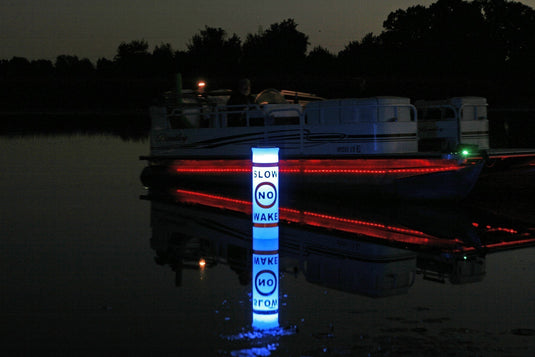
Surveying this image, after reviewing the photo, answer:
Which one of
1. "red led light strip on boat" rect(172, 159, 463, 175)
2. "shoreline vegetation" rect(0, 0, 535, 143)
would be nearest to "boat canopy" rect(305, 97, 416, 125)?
"red led light strip on boat" rect(172, 159, 463, 175)

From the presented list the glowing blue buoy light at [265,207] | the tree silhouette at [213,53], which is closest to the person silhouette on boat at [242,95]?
the glowing blue buoy light at [265,207]

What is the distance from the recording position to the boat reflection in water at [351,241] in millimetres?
9516

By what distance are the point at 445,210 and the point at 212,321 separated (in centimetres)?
881

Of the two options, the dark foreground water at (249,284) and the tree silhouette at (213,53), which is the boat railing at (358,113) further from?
the tree silhouette at (213,53)

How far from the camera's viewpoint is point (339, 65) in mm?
91125

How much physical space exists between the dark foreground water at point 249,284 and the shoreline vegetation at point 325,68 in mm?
66293

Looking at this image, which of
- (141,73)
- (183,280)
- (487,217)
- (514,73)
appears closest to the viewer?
(183,280)

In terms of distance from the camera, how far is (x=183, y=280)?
9.35 m

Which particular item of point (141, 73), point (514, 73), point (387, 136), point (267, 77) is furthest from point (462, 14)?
point (387, 136)

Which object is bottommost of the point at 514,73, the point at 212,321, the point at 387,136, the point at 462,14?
the point at 212,321

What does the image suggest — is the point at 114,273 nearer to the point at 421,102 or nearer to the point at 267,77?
the point at 421,102

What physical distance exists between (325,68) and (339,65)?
1.47m

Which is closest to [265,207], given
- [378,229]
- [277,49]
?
[378,229]

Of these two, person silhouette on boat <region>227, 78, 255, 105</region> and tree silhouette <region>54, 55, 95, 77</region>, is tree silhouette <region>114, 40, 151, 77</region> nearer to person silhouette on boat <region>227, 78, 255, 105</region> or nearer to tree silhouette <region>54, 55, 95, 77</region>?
tree silhouette <region>54, 55, 95, 77</region>
